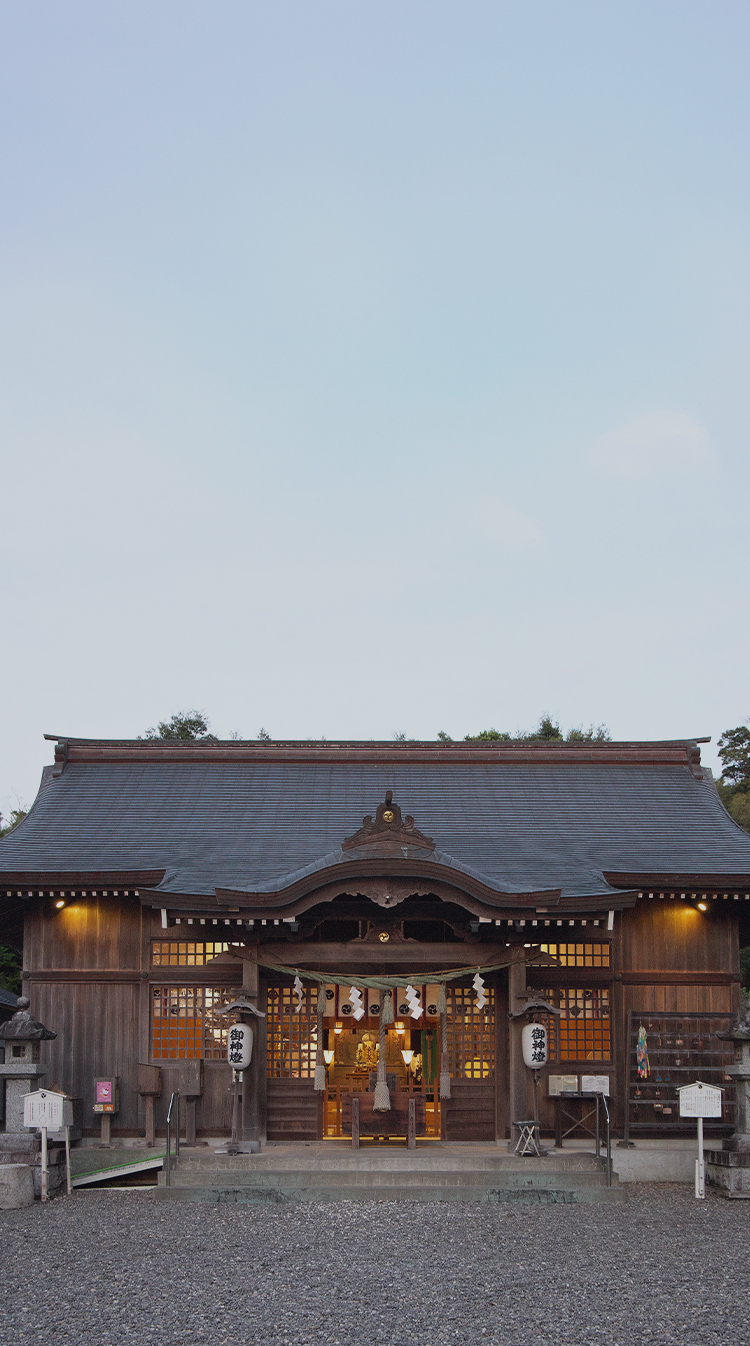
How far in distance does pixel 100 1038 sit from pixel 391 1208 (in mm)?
5224

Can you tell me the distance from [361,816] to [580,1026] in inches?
184

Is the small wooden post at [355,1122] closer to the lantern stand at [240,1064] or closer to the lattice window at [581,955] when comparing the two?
the lantern stand at [240,1064]

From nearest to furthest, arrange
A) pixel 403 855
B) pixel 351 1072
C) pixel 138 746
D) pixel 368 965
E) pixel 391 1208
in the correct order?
pixel 391 1208 → pixel 403 855 → pixel 368 965 → pixel 351 1072 → pixel 138 746

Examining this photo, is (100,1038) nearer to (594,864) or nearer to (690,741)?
(594,864)

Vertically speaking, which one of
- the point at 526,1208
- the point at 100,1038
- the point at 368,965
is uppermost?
the point at 368,965

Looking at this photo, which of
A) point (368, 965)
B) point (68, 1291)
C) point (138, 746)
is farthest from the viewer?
point (138, 746)

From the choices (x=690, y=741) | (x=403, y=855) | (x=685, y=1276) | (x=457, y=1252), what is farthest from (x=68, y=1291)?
(x=690, y=741)

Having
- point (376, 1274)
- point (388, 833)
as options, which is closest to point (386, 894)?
point (388, 833)

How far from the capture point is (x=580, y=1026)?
15.1 meters

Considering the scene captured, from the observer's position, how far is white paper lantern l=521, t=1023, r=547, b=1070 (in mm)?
13492

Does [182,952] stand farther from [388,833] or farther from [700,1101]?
[700,1101]

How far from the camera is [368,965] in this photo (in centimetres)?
1468

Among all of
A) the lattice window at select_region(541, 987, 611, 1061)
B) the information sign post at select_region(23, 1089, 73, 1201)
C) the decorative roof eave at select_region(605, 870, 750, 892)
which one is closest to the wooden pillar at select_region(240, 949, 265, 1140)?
the information sign post at select_region(23, 1089, 73, 1201)

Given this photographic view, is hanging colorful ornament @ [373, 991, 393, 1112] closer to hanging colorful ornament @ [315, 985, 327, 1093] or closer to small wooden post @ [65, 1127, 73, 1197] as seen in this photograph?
hanging colorful ornament @ [315, 985, 327, 1093]
